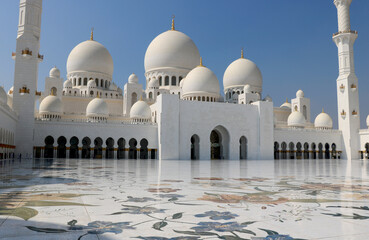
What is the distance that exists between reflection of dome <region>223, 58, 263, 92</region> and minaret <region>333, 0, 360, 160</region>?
7.33m

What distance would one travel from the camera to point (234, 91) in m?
32.2

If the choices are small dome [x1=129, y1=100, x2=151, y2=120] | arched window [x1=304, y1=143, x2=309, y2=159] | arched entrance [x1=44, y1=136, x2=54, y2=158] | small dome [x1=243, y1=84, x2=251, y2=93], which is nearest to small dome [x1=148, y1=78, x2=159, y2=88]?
small dome [x1=129, y1=100, x2=151, y2=120]

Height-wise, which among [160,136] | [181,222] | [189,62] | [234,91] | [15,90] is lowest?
[181,222]

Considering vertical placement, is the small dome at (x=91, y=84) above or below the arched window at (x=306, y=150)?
above

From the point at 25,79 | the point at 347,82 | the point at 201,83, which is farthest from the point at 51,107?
the point at 347,82

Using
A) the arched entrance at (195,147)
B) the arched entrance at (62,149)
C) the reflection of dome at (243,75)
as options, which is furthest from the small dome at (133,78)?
the reflection of dome at (243,75)

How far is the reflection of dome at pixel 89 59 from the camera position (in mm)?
30984

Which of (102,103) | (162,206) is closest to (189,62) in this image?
(102,103)

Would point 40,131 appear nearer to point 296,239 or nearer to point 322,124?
point 296,239

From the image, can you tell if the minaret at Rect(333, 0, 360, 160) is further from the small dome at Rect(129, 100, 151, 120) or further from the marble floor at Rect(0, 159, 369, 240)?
the marble floor at Rect(0, 159, 369, 240)

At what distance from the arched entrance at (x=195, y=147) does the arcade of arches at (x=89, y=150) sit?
2999mm

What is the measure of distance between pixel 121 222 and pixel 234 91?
30466 millimetres

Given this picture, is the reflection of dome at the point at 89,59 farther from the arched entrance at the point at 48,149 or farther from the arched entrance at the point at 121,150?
the arched entrance at the point at 48,149

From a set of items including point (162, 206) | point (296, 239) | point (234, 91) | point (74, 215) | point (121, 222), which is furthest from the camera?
point (234, 91)
